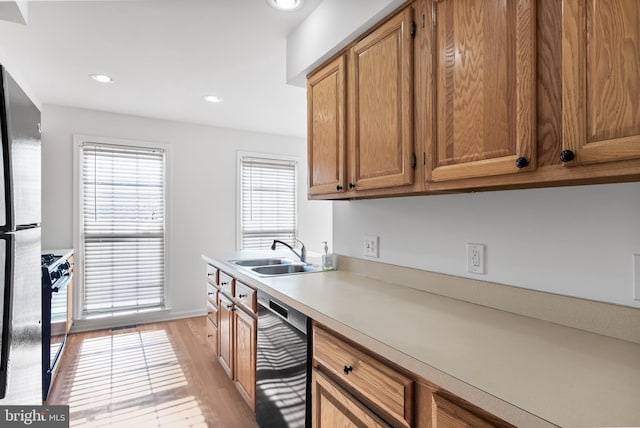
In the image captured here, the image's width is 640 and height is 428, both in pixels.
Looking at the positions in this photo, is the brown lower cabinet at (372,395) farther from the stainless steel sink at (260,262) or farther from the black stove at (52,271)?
the black stove at (52,271)

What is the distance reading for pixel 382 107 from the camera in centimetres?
155

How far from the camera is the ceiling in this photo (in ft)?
6.55

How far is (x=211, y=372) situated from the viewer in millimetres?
2770

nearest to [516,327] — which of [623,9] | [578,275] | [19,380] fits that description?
[578,275]

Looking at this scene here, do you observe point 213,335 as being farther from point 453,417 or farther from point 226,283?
point 453,417

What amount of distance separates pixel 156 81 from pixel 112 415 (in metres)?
2.58

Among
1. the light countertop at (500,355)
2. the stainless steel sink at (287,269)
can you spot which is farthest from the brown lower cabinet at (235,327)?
the light countertop at (500,355)

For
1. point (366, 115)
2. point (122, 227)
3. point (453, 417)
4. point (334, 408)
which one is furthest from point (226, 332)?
point (122, 227)

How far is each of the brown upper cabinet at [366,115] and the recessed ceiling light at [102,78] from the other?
194cm

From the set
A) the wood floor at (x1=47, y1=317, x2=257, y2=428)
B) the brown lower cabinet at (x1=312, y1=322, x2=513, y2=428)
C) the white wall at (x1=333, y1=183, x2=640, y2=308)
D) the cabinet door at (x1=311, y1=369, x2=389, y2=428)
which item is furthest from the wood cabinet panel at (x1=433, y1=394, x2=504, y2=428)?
the wood floor at (x1=47, y1=317, x2=257, y2=428)

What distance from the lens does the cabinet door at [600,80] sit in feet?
2.57

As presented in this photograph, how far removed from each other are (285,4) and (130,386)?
2839 millimetres

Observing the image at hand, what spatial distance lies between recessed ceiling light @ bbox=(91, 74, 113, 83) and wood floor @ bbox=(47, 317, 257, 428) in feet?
8.03

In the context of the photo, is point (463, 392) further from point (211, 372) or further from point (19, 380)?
point (211, 372)
